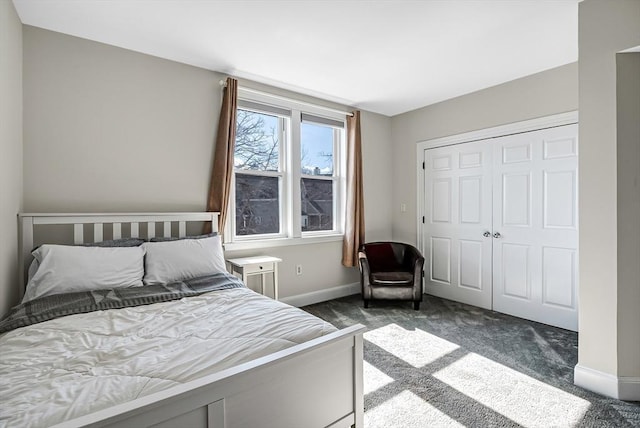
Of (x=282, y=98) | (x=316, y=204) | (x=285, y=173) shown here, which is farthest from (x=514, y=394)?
(x=282, y=98)

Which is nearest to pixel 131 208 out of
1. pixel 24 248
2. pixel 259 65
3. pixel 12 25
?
pixel 24 248

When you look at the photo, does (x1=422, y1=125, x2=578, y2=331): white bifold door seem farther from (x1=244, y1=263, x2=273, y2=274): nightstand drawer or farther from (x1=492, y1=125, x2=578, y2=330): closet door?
(x1=244, y1=263, x2=273, y2=274): nightstand drawer

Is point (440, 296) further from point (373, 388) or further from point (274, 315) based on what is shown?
point (274, 315)

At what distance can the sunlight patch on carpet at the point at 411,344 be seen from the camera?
2.51 m

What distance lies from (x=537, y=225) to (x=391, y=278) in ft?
5.27

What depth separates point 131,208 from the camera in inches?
109

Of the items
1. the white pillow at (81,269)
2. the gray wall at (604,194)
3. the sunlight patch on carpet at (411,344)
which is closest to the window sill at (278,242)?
the white pillow at (81,269)

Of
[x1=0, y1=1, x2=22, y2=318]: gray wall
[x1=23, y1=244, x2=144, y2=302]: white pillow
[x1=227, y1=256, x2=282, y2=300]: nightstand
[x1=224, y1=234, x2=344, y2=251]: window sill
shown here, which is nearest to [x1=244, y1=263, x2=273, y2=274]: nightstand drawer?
[x1=227, y1=256, x2=282, y2=300]: nightstand

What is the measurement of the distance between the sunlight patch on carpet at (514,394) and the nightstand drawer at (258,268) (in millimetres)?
1752

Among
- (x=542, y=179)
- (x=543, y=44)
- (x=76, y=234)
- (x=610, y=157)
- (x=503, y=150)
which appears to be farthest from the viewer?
(x=503, y=150)

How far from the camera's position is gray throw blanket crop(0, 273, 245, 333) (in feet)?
5.49

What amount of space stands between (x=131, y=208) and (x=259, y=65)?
1751 millimetres

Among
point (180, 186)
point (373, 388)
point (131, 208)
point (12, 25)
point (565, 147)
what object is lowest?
point (373, 388)

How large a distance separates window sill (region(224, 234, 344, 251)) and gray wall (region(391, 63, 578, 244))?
1205 millimetres
